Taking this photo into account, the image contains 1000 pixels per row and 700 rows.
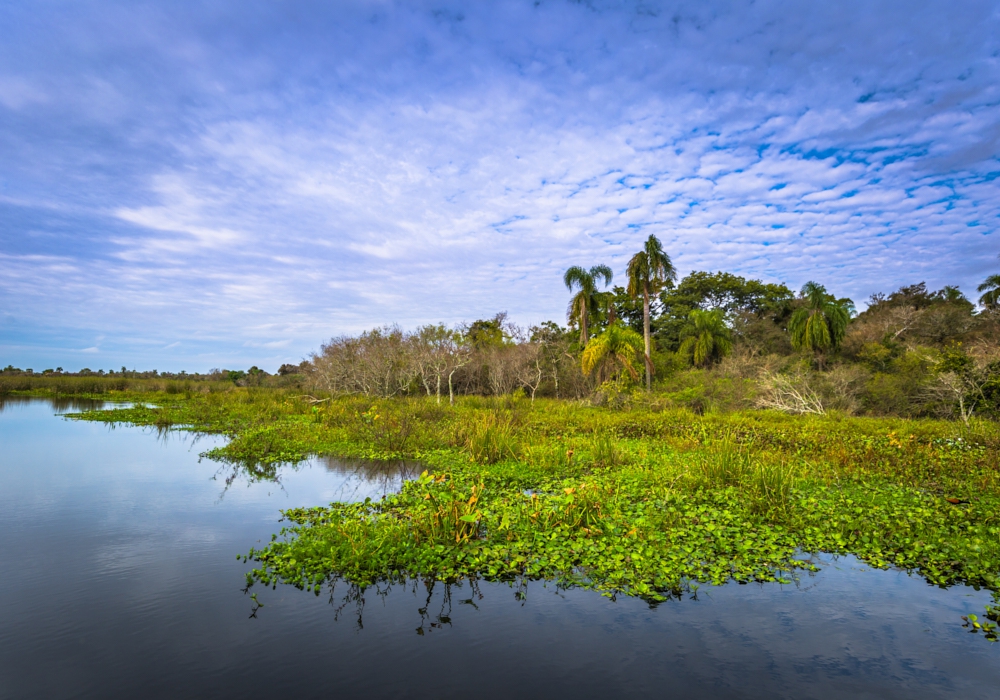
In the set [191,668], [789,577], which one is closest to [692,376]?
[789,577]

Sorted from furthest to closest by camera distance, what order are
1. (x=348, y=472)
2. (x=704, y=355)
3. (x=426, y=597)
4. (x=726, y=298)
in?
1. (x=726, y=298)
2. (x=704, y=355)
3. (x=348, y=472)
4. (x=426, y=597)

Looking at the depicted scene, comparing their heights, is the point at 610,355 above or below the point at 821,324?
below

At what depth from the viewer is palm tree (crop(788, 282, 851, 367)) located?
29.5 meters

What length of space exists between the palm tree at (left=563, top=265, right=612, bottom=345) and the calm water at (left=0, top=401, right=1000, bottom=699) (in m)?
26.6

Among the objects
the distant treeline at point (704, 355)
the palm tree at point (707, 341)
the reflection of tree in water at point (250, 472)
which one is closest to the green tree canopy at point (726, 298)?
the distant treeline at point (704, 355)

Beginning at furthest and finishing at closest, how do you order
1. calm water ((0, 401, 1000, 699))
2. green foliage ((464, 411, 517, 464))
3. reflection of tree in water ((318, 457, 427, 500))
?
1. green foliage ((464, 411, 517, 464))
2. reflection of tree in water ((318, 457, 427, 500))
3. calm water ((0, 401, 1000, 699))

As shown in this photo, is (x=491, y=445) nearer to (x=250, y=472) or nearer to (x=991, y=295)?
(x=250, y=472)

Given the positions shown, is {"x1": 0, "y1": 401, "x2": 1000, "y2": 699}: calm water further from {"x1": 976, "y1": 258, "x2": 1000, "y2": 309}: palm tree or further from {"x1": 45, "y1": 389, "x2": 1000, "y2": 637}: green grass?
{"x1": 976, "y1": 258, "x2": 1000, "y2": 309}: palm tree

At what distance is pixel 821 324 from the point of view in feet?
97.0

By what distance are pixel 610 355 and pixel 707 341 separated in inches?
418

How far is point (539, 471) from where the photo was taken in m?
10.3

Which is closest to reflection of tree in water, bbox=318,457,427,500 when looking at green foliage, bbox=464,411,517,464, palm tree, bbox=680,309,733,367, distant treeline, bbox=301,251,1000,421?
green foliage, bbox=464,411,517,464

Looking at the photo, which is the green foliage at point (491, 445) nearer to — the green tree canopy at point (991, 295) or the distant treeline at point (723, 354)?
the distant treeline at point (723, 354)

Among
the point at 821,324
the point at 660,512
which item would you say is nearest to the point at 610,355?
the point at 821,324
